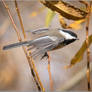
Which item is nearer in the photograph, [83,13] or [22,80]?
[83,13]

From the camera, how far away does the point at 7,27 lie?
0.85 metres

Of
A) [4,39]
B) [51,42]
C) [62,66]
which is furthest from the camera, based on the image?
[62,66]

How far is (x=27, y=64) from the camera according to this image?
0.80 metres

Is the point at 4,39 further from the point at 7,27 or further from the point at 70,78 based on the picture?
the point at 70,78

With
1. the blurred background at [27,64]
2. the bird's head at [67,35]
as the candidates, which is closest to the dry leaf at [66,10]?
the bird's head at [67,35]

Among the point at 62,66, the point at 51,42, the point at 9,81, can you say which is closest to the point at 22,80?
the point at 9,81

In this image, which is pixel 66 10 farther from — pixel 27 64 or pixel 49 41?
pixel 27 64

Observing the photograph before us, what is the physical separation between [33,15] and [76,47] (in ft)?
0.91

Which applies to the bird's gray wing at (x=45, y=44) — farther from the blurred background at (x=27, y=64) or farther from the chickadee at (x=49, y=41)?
the blurred background at (x=27, y=64)

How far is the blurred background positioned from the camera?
793 millimetres

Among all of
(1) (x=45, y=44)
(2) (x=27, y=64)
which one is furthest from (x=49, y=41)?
(2) (x=27, y=64)

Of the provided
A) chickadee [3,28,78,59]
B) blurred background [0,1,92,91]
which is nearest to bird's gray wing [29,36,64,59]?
chickadee [3,28,78,59]

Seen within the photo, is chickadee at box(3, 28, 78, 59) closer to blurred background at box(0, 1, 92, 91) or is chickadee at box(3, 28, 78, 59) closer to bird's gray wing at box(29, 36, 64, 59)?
bird's gray wing at box(29, 36, 64, 59)

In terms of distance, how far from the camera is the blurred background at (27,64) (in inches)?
31.2
